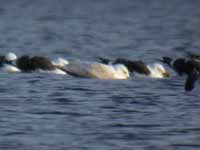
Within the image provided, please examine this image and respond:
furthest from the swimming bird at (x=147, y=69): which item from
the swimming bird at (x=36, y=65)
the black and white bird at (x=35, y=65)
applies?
the swimming bird at (x=36, y=65)

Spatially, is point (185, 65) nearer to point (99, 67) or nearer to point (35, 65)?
point (99, 67)

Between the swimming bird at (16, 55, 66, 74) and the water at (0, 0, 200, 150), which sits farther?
the swimming bird at (16, 55, 66, 74)

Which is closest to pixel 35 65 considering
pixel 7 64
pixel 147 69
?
pixel 7 64

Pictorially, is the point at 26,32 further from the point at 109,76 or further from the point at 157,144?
the point at 157,144

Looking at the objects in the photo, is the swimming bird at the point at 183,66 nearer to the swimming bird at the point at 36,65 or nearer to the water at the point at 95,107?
the water at the point at 95,107

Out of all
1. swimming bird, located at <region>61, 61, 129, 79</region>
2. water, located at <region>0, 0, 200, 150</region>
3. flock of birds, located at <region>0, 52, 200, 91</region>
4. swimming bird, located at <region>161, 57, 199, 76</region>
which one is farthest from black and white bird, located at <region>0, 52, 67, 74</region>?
swimming bird, located at <region>161, 57, 199, 76</region>

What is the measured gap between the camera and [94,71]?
3278 centimetres

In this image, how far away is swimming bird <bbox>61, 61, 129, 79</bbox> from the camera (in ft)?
107

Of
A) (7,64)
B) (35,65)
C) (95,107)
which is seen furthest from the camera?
(7,64)

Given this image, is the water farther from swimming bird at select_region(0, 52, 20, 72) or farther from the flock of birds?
swimming bird at select_region(0, 52, 20, 72)

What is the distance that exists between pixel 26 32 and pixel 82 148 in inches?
1426

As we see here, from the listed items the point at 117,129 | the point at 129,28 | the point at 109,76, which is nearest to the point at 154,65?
the point at 109,76

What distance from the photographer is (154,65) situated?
35.5m

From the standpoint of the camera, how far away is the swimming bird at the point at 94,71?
3272 cm
